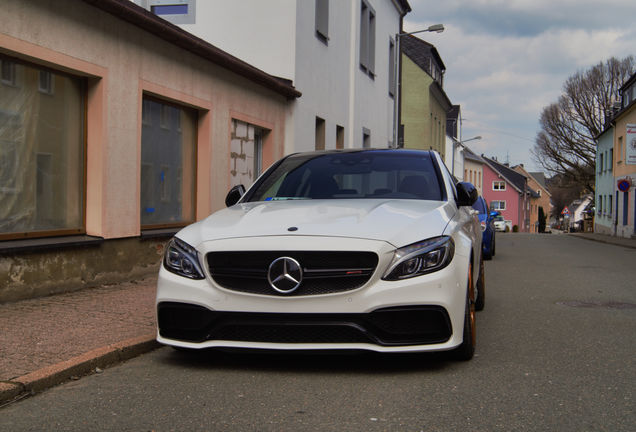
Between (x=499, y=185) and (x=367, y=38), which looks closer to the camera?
(x=367, y=38)

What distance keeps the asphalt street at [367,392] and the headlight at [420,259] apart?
0.67 m

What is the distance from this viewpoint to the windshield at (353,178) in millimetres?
6066

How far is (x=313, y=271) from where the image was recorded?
4.56 m

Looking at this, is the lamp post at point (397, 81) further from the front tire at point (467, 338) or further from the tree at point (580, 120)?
the tree at point (580, 120)

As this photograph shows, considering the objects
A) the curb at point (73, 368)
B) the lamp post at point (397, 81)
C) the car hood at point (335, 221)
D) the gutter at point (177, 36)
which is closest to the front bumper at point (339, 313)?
the car hood at point (335, 221)

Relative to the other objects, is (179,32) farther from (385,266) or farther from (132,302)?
(385,266)

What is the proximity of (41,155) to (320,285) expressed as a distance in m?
4.88

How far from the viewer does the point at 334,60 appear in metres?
19.5

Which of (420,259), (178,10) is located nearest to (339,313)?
(420,259)

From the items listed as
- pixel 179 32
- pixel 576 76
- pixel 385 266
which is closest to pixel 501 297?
pixel 385 266

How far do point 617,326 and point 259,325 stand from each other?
3.87m

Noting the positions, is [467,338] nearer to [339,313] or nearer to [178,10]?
[339,313]

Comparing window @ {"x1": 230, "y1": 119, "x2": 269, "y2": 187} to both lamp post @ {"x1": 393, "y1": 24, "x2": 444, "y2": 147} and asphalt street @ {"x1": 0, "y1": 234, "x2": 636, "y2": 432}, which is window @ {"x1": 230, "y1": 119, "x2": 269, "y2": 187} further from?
lamp post @ {"x1": 393, "y1": 24, "x2": 444, "y2": 147}

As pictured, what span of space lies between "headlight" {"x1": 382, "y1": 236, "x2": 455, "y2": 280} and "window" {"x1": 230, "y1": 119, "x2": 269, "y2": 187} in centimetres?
867
